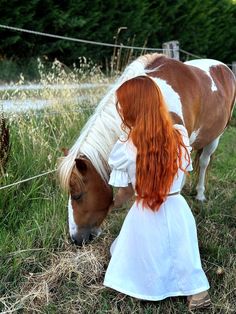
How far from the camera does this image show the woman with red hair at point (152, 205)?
272 cm

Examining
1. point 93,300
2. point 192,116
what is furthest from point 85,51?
point 93,300

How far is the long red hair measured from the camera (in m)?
2.71

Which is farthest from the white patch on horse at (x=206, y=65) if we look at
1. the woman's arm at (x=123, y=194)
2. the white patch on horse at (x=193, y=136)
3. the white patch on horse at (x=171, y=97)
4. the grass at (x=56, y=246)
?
Answer: the woman's arm at (x=123, y=194)

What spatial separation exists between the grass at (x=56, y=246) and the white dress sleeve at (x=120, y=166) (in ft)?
2.51

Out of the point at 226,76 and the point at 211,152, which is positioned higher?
the point at 226,76

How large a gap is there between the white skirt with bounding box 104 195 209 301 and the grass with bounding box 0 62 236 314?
123 millimetres

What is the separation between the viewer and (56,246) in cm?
355

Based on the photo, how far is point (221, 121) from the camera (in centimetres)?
434

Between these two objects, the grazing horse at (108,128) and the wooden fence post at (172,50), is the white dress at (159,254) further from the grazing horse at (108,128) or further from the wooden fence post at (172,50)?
the wooden fence post at (172,50)

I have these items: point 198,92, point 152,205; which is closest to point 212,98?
point 198,92

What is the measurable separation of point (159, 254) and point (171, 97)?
3.57 feet

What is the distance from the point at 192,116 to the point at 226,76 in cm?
112

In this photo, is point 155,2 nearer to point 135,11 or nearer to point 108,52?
point 135,11

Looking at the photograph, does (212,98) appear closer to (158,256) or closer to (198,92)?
(198,92)
